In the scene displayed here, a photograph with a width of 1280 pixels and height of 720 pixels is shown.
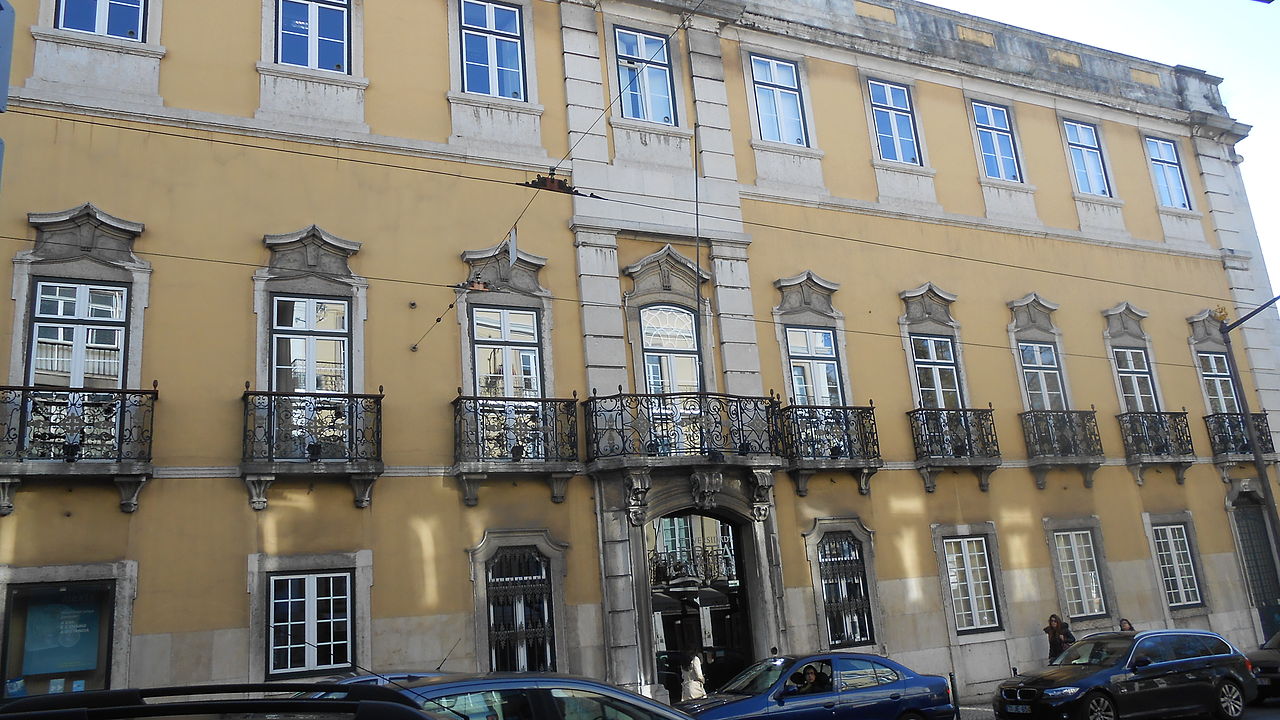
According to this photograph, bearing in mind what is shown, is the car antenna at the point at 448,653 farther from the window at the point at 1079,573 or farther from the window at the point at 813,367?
the window at the point at 1079,573

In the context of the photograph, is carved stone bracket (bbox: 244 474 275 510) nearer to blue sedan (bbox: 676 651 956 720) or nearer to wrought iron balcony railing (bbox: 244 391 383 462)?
wrought iron balcony railing (bbox: 244 391 383 462)

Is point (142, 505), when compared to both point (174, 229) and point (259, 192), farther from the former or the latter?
point (259, 192)

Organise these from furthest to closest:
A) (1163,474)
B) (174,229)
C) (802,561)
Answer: (1163,474)
(802,561)
(174,229)

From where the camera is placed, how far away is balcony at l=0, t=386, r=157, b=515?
38.4 feet

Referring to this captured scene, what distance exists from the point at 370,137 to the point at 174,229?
326 cm

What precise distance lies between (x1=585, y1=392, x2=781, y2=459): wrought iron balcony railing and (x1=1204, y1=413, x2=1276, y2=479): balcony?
12.2 m

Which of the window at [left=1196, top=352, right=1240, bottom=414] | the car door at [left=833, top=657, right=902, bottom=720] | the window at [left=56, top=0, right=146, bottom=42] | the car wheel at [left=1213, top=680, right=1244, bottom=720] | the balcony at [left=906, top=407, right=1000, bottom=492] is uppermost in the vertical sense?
the window at [left=56, top=0, right=146, bottom=42]

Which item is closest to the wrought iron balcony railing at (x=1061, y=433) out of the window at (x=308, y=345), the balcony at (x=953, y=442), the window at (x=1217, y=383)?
the balcony at (x=953, y=442)

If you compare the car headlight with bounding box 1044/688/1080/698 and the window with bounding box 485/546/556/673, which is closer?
the car headlight with bounding box 1044/688/1080/698

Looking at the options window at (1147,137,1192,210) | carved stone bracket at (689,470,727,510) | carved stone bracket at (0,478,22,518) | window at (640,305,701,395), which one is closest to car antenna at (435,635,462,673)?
carved stone bracket at (689,470,727,510)

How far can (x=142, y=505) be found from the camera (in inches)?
487

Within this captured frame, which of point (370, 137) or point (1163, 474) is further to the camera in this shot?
point (1163, 474)

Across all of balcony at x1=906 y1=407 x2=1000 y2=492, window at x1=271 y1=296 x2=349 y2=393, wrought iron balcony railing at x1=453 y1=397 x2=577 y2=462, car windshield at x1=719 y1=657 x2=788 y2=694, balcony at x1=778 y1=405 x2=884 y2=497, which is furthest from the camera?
balcony at x1=906 y1=407 x2=1000 y2=492

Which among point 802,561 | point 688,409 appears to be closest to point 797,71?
point 688,409
